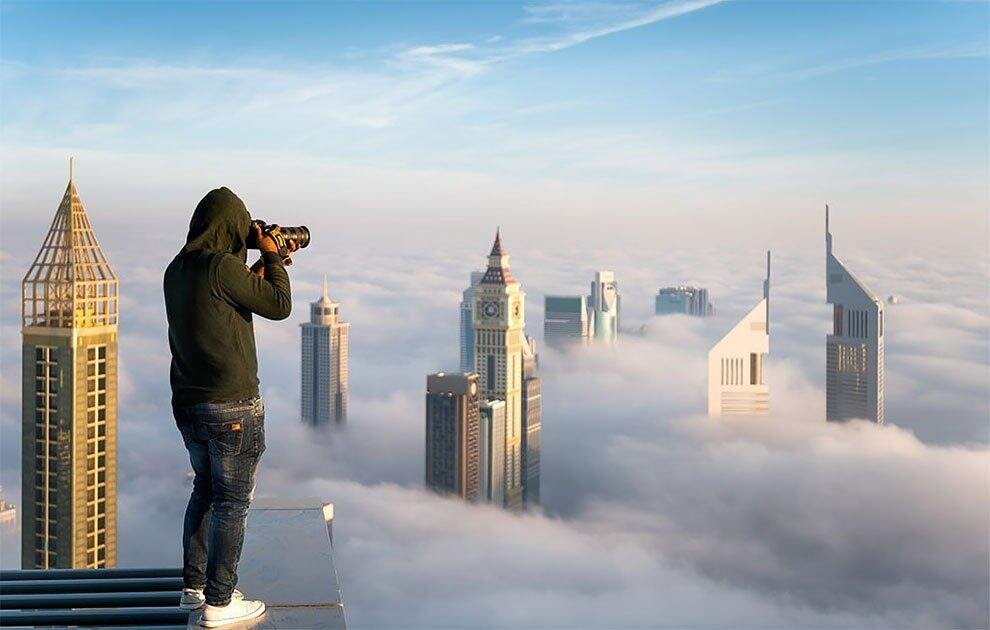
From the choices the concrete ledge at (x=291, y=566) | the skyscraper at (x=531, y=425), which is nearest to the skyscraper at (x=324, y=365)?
the skyscraper at (x=531, y=425)

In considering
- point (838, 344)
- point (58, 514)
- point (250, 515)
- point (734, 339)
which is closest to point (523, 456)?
point (734, 339)

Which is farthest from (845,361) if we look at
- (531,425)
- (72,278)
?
(72,278)

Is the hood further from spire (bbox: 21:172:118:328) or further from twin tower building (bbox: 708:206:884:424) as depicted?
twin tower building (bbox: 708:206:884:424)

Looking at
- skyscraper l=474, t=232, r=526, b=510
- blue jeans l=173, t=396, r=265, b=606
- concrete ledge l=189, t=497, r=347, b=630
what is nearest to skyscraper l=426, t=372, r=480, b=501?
skyscraper l=474, t=232, r=526, b=510

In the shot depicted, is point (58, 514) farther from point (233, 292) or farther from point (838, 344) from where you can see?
point (838, 344)

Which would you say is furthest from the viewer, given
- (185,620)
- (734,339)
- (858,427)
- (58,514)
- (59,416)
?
(858,427)

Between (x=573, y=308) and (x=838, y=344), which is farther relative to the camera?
(x=573, y=308)

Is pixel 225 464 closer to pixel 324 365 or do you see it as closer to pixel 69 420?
pixel 69 420
